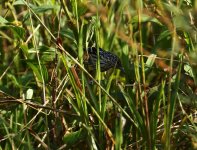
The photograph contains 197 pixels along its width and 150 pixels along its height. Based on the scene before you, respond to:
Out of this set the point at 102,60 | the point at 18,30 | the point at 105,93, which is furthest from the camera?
the point at 18,30

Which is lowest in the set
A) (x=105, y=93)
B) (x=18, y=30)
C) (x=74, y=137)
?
(x=74, y=137)

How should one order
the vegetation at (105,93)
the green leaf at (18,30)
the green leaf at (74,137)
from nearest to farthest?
the vegetation at (105,93) → the green leaf at (74,137) → the green leaf at (18,30)

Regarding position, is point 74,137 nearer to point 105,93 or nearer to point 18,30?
point 105,93

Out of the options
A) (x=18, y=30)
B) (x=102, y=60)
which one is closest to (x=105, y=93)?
(x=102, y=60)

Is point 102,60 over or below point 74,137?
over

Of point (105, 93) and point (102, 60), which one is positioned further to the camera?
point (102, 60)

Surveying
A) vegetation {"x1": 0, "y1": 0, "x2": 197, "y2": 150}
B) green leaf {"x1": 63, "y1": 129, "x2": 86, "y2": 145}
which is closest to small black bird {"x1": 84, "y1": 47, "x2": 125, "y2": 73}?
vegetation {"x1": 0, "y1": 0, "x2": 197, "y2": 150}

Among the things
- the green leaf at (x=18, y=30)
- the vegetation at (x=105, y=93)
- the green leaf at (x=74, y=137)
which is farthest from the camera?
the green leaf at (x=18, y=30)

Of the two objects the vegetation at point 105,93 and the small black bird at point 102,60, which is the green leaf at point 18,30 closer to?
the vegetation at point 105,93

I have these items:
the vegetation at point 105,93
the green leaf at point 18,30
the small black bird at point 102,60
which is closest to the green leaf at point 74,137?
the vegetation at point 105,93
